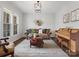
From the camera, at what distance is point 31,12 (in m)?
4.13

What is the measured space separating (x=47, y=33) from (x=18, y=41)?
3.18ft

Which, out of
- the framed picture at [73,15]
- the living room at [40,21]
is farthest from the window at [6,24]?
the framed picture at [73,15]

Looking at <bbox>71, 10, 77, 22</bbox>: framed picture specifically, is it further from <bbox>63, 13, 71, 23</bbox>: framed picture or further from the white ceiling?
the white ceiling

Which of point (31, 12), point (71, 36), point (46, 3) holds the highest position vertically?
point (46, 3)

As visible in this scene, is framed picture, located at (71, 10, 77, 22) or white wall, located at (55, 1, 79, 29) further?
framed picture, located at (71, 10, 77, 22)

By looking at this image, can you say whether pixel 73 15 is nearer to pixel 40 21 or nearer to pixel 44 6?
pixel 44 6

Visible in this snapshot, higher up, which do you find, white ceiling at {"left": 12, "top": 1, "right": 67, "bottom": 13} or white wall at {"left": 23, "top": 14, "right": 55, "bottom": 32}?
white ceiling at {"left": 12, "top": 1, "right": 67, "bottom": 13}

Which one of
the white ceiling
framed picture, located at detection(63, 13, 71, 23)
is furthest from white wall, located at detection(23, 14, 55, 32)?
framed picture, located at detection(63, 13, 71, 23)

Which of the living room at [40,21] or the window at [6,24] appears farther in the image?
the window at [6,24]

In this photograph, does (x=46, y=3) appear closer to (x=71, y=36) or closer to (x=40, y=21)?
(x=40, y=21)

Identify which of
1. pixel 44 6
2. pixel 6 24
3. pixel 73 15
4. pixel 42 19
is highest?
pixel 44 6

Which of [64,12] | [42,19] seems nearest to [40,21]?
[42,19]

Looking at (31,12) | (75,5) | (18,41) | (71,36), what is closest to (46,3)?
(31,12)

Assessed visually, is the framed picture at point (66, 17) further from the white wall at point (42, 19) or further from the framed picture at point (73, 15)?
the white wall at point (42, 19)
